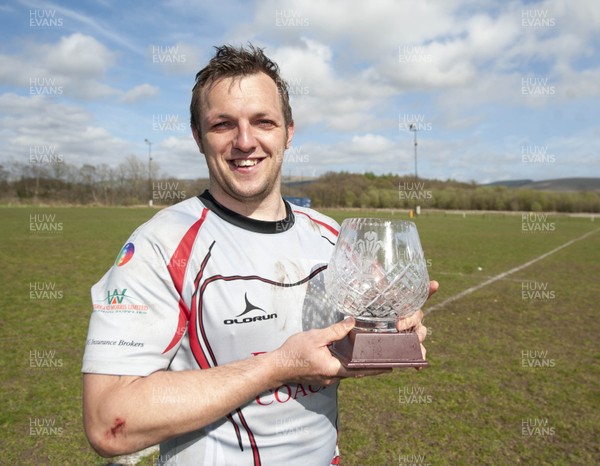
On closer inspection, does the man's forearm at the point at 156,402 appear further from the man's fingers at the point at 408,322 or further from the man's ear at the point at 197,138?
the man's ear at the point at 197,138

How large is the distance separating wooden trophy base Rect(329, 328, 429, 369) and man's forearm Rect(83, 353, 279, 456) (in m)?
0.28

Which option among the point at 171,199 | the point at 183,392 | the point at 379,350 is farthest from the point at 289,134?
the point at 171,199

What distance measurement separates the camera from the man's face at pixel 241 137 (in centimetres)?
178

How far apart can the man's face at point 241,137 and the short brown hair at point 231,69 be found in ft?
0.10

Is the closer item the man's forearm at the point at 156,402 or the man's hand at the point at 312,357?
the man's forearm at the point at 156,402

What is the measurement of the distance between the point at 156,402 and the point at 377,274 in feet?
2.72

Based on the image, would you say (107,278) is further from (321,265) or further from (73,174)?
(73,174)

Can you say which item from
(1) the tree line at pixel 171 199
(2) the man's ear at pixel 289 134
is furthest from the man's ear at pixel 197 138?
(1) the tree line at pixel 171 199

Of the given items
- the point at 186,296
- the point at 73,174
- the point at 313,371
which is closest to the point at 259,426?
the point at 313,371

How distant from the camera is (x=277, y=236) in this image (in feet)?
6.18

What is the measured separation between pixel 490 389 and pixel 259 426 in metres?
4.51

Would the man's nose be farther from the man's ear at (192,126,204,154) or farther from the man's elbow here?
the man's elbow

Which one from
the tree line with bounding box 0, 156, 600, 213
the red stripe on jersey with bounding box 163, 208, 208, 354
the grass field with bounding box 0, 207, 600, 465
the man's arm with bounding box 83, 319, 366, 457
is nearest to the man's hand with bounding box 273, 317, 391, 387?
the man's arm with bounding box 83, 319, 366, 457

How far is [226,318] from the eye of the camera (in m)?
1.60
